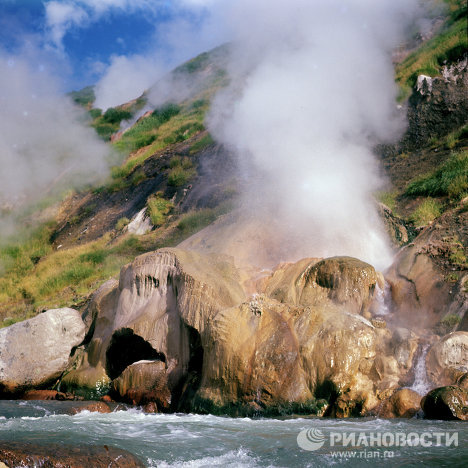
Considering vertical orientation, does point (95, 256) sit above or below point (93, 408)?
above

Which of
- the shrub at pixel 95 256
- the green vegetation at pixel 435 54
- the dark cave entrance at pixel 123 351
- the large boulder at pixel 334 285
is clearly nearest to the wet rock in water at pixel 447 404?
the large boulder at pixel 334 285

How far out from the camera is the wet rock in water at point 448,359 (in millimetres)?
4203

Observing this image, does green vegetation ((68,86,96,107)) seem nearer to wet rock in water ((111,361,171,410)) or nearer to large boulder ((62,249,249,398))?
large boulder ((62,249,249,398))

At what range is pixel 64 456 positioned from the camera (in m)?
2.58

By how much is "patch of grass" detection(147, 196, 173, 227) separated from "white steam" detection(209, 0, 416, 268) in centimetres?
206

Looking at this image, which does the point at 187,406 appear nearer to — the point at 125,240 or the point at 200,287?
the point at 200,287

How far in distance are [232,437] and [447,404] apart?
156 centimetres

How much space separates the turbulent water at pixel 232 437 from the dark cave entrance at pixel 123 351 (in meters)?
1.14

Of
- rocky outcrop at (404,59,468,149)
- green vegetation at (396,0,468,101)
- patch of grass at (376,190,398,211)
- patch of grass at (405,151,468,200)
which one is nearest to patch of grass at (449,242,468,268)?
patch of grass at (405,151,468,200)

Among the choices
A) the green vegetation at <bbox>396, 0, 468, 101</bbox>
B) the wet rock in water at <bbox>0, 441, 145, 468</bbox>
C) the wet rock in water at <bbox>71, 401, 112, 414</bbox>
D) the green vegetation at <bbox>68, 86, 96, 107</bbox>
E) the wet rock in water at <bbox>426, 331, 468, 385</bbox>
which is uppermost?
the green vegetation at <bbox>68, 86, 96, 107</bbox>

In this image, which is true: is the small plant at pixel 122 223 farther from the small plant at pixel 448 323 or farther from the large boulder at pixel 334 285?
the small plant at pixel 448 323

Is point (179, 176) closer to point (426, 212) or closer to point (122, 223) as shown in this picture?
point (122, 223)

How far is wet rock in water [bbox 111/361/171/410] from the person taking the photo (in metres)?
4.92

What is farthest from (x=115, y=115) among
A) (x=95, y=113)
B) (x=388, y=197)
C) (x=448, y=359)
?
(x=448, y=359)
